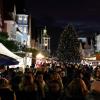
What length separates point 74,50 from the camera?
98188 millimetres

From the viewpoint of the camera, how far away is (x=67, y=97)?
32.4 feet

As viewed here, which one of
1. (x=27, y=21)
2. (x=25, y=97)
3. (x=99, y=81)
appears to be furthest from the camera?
(x=27, y=21)

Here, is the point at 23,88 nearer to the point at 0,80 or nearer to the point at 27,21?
the point at 0,80

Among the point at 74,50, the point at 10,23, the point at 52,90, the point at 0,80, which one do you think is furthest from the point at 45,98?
the point at 74,50

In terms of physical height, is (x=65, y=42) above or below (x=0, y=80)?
above

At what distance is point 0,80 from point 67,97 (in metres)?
1.68

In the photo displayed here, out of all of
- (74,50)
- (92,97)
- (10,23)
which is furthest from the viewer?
Result: (74,50)

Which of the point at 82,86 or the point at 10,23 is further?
the point at 10,23

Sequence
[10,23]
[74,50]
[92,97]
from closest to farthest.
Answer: [92,97]
[10,23]
[74,50]

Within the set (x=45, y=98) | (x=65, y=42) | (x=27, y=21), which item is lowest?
(x=45, y=98)

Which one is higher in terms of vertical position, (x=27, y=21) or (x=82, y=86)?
(x=27, y=21)

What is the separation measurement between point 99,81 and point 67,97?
1.06 m

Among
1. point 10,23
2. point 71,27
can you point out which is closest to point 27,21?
point 71,27

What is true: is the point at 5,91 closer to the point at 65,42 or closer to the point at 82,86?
the point at 82,86
